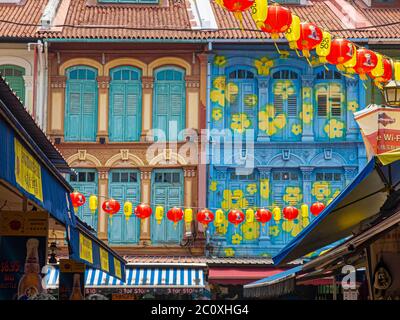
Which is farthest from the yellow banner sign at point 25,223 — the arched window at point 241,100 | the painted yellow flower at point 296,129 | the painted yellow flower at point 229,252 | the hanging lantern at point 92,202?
the painted yellow flower at point 296,129

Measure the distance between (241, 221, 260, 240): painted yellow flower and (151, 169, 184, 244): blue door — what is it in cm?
172

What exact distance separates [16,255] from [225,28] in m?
17.5

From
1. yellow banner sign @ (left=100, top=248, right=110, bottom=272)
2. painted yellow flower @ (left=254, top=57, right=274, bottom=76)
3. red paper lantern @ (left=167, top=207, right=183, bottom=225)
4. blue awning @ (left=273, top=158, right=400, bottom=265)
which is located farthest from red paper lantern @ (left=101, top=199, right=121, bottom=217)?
blue awning @ (left=273, top=158, right=400, bottom=265)

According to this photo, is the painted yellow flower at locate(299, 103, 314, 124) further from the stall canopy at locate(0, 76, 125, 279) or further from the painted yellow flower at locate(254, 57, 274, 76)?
the stall canopy at locate(0, 76, 125, 279)

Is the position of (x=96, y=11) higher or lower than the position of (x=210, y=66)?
higher

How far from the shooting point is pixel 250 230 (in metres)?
26.1

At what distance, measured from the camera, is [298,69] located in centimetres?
2666

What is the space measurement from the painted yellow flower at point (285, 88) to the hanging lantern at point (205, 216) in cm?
450

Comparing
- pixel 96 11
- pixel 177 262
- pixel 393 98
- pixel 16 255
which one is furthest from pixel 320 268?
pixel 96 11

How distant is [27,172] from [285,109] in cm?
1916

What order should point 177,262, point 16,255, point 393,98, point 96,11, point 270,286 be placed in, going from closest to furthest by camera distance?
point 16,255, point 393,98, point 270,286, point 177,262, point 96,11

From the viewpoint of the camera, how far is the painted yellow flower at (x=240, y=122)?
26.3m

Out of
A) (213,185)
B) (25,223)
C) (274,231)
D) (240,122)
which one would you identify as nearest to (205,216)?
(213,185)
